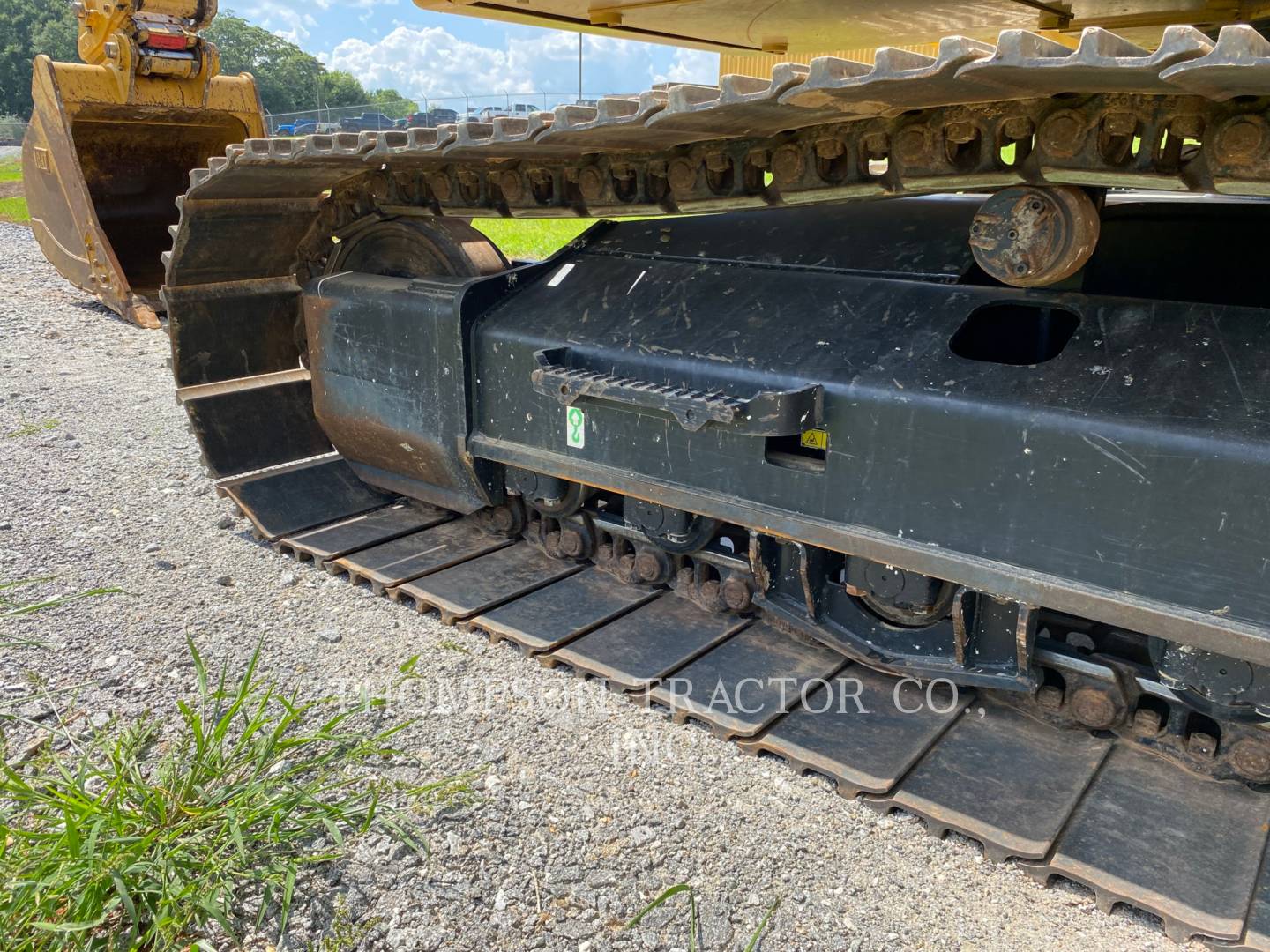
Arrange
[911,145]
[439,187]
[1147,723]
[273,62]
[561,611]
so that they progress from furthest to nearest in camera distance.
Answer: [273,62]
[439,187]
[561,611]
[1147,723]
[911,145]

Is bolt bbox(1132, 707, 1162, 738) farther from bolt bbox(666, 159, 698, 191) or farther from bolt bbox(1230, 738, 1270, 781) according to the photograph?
bolt bbox(666, 159, 698, 191)

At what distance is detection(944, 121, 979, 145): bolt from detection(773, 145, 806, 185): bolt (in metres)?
0.49

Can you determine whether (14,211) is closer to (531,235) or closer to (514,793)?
(531,235)

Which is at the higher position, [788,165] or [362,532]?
[788,165]

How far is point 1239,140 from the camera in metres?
2.13

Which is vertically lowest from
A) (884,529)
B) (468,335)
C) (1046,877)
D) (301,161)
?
(1046,877)

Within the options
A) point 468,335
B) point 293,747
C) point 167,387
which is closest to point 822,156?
point 468,335

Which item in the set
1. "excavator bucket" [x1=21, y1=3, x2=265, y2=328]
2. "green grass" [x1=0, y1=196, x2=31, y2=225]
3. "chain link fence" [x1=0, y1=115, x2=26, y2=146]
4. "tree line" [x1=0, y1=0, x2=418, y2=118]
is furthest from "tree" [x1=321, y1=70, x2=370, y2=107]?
"excavator bucket" [x1=21, y1=3, x2=265, y2=328]

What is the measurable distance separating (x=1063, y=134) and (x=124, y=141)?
8818mm

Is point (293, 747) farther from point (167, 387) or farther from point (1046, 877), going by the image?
point (167, 387)

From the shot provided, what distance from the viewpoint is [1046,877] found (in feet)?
8.15

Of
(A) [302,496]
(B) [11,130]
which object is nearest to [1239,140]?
(A) [302,496]

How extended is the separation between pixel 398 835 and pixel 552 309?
1955mm

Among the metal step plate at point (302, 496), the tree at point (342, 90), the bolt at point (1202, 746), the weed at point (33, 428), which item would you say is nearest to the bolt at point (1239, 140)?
the bolt at point (1202, 746)
